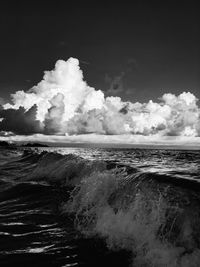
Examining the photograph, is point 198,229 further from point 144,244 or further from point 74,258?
point 74,258

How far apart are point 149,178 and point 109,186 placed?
157 centimetres

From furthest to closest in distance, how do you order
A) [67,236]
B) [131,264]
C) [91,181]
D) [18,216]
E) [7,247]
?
[91,181] → [18,216] → [67,236] → [7,247] → [131,264]

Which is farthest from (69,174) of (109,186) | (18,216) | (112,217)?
(112,217)

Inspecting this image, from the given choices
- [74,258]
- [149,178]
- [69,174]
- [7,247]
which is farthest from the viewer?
[69,174]

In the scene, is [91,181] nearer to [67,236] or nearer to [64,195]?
[64,195]

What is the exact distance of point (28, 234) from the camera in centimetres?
673

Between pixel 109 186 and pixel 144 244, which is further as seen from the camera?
pixel 109 186

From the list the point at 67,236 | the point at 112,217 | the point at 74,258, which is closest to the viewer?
the point at 74,258

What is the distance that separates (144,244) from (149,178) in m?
4.24

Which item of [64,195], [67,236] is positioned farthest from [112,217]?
[64,195]

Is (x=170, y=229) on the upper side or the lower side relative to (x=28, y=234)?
upper

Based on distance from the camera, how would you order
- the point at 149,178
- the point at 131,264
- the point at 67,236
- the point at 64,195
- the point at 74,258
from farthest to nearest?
the point at 64,195
the point at 149,178
the point at 67,236
the point at 74,258
the point at 131,264

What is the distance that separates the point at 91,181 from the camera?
1112 cm

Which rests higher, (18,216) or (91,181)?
(91,181)
